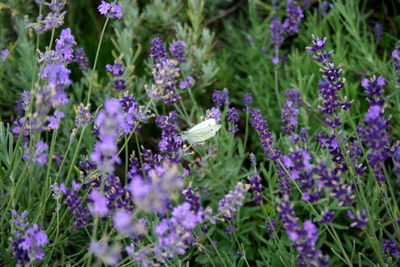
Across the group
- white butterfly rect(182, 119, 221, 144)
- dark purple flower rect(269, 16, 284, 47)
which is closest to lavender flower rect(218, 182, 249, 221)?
white butterfly rect(182, 119, 221, 144)

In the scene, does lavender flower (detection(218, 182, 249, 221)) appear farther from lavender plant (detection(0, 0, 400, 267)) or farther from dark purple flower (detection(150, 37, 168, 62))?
dark purple flower (detection(150, 37, 168, 62))

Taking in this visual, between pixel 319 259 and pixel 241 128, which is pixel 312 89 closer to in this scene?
pixel 241 128

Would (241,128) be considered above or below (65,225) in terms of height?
below

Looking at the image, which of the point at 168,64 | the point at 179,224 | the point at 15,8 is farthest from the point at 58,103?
the point at 15,8

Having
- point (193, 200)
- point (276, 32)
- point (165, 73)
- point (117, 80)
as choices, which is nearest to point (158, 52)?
point (117, 80)

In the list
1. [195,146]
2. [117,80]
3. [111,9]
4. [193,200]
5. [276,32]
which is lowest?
[195,146]

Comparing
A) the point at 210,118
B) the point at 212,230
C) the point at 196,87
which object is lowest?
the point at 212,230

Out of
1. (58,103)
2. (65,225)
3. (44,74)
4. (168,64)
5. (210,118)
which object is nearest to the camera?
(58,103)

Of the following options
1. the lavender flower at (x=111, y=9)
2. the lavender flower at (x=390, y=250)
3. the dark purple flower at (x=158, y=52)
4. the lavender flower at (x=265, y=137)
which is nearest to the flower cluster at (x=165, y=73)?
the dark purple flower at (x=158, y=52)

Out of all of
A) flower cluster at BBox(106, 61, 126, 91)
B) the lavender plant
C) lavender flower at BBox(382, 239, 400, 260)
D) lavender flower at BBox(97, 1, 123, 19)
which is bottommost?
lavender flower at BBox(382, 239, 400, 260)

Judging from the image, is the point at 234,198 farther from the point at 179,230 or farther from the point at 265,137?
the point at 265,137

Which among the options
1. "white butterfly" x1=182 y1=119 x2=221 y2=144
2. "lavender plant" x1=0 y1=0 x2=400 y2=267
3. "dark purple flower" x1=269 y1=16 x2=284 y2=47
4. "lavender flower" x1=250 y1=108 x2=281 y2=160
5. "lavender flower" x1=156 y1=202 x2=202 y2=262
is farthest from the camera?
"dark purple flower" x1=269 y1=16 x2=284 y2=47
